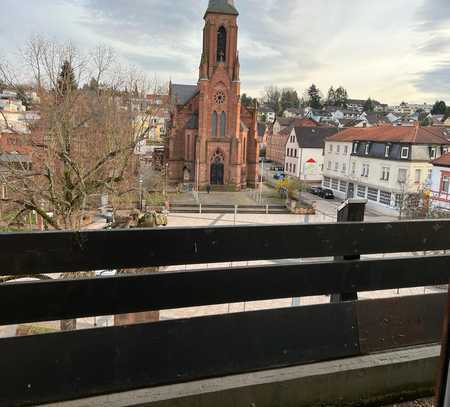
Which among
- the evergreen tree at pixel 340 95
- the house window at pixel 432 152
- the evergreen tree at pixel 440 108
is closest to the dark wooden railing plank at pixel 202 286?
the house window at pixel 432 152

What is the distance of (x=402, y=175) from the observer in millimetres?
32625

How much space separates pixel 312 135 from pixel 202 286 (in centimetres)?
5339

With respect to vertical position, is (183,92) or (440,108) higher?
(440,108)

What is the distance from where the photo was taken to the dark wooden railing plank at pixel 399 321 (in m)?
2.70

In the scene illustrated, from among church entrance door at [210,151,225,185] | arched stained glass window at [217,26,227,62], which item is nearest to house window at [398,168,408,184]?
church entrance door at [210,151,225,185]

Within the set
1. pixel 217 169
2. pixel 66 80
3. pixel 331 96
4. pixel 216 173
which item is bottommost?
pixel 216 173

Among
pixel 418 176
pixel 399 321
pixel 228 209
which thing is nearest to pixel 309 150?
pixel 418 176

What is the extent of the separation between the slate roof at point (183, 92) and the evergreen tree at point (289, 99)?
261ft

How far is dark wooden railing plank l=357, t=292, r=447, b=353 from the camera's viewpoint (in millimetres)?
2697

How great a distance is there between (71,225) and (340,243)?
9.64 m

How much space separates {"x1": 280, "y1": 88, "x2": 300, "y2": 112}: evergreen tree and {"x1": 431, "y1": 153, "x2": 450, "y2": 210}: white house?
4045 inches

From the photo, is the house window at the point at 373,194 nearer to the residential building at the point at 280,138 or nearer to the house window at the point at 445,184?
the house window at the point at 445,184

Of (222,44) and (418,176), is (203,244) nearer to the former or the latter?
(418,176)

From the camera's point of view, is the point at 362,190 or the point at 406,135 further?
the point at 362,190
